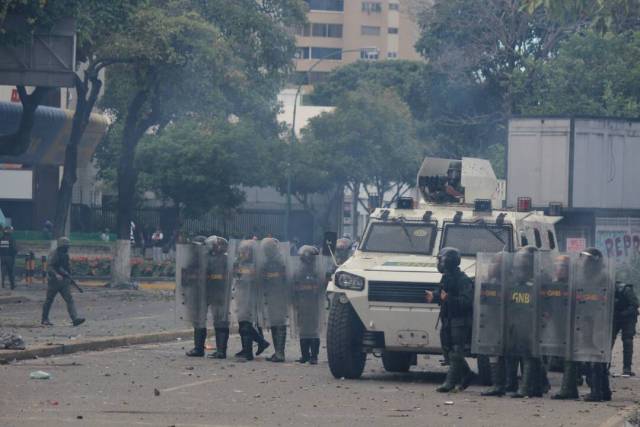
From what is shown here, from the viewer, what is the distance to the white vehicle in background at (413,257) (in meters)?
16.1

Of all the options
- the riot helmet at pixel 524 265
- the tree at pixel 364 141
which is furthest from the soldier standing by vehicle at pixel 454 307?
the tree at pixel 364 141

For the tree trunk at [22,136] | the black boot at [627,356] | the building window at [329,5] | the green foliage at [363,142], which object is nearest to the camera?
the black boot at [627,356]

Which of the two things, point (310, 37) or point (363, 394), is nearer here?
point (363, 394)

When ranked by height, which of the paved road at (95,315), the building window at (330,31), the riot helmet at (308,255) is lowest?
the paved road at (95,315)

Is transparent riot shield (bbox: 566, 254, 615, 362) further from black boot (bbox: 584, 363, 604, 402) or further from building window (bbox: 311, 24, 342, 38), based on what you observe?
building window (bbox: 311, 24, 342, 38)

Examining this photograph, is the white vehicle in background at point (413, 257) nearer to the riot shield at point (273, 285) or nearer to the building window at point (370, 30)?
the riot shield at point (273, 285)

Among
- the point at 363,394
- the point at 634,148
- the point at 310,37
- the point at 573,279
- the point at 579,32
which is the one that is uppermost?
the point at 310,37

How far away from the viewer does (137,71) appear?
36.3 metres

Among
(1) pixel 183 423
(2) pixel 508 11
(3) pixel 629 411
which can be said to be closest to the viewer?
(1) pixel 183 423

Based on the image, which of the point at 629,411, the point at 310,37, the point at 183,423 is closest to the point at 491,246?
the point at 629,411

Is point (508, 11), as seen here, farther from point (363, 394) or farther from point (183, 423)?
point (183, 423)

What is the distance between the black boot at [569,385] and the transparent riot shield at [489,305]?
0.78 meters

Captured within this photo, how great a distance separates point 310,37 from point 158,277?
76950 millimetres

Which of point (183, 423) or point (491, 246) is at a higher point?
point (491, 246)
